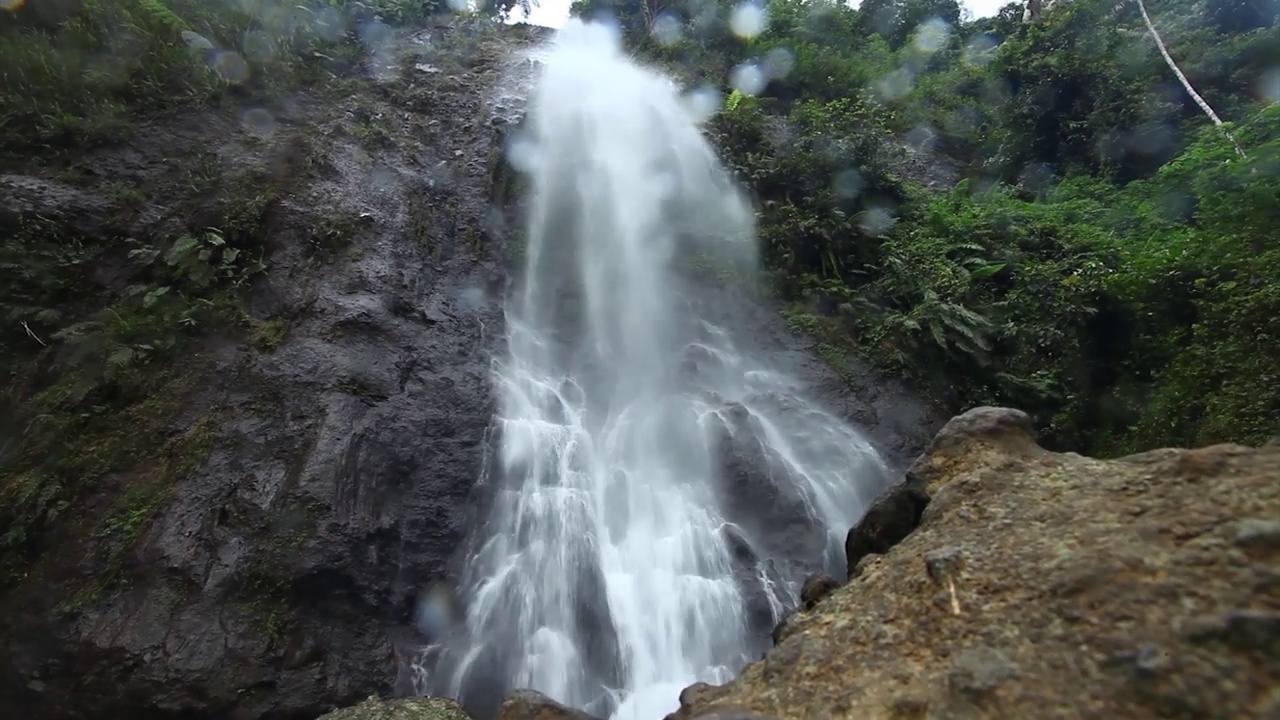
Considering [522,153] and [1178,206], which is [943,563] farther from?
[522,153]

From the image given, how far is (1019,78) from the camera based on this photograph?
17422 mm

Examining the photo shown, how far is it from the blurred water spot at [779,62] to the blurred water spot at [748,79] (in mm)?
247

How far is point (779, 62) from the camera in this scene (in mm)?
21000

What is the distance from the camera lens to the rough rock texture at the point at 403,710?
654cm

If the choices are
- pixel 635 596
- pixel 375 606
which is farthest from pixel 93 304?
pixel 635 596

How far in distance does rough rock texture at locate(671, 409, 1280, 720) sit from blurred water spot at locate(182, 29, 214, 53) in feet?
45.6

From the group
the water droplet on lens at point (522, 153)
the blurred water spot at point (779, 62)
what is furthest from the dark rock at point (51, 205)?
the blurred water spot at point (779, 62)

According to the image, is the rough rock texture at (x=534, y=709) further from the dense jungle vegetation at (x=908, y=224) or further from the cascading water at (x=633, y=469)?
the dense jungle vegetation at (x=908, y=224)

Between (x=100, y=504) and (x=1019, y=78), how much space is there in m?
20.5

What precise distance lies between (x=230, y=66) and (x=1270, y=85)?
824 inches

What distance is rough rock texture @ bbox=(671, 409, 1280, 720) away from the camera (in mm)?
3230

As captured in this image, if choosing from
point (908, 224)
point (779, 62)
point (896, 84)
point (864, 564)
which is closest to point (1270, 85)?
point (908, 224)

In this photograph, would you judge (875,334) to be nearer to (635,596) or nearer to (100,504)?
(635,596)

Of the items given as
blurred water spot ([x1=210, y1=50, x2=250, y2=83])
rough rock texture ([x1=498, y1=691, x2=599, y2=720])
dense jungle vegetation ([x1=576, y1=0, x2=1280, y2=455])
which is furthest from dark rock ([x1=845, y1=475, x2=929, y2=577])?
blurred water spot ([x1=210, y1=50, x2=250, y2=83])
